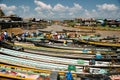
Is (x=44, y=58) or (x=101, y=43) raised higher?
(x=101, y=43)

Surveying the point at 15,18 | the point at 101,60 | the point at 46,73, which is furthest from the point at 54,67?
the point at 15,18

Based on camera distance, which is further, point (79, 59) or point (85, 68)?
point (79, 59)

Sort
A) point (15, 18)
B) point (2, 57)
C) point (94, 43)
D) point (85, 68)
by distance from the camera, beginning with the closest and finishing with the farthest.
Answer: point (85, 68)
point (2, 57)
point (94, 43)
point (15, 18)

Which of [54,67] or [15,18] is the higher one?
[15,18]

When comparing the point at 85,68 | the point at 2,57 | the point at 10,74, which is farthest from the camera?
the point at 2,57

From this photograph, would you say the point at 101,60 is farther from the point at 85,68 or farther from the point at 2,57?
the point at 2,57

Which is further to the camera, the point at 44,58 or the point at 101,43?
the point at 101,43

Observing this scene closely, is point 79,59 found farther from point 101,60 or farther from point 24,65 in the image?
point 24,65

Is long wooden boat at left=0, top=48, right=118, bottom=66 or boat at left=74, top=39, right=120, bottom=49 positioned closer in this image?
long wooden boat at left=0, top=48, right=118, bottom=66

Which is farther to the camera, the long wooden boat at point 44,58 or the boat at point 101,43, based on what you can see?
the boat at point 101,43
